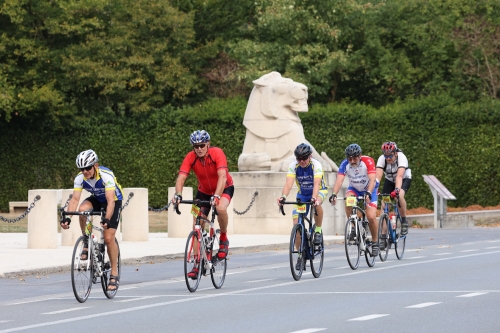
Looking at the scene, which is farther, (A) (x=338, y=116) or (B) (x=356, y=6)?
(B) (x=356, y=6)

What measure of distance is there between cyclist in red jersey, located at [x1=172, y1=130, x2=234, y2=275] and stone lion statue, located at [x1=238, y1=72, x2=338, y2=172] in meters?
13.9

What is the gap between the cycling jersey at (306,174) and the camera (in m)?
17.3

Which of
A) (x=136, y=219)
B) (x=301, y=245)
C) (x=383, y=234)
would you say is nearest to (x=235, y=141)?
(x=136, y=219)

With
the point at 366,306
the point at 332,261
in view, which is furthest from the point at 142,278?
the point at 366,306

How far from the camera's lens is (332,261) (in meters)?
21.2

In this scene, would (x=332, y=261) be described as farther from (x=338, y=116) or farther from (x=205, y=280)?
(x=338, y=116)

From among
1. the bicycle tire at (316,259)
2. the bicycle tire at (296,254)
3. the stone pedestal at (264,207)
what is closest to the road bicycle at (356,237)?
the bicycle tire at (316,259)

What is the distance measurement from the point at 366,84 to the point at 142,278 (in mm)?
29563

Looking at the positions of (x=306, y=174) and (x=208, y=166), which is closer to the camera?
(x=208, y=166)

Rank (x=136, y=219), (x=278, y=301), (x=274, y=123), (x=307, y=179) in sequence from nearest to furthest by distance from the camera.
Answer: (x=278, y=301) → (x=307, y=179) → (x=136, y=219) → (x=274, y=123)

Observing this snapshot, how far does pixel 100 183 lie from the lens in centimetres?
1446

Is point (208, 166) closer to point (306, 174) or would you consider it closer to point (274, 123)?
point (306, 174)

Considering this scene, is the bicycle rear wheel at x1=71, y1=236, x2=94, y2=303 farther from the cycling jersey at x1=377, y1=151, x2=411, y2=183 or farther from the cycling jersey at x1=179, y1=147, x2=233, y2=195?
the cycling jersey at x1=377, y1=151, x2=411, y2=183

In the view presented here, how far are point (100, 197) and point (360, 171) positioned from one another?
5.62 metres
